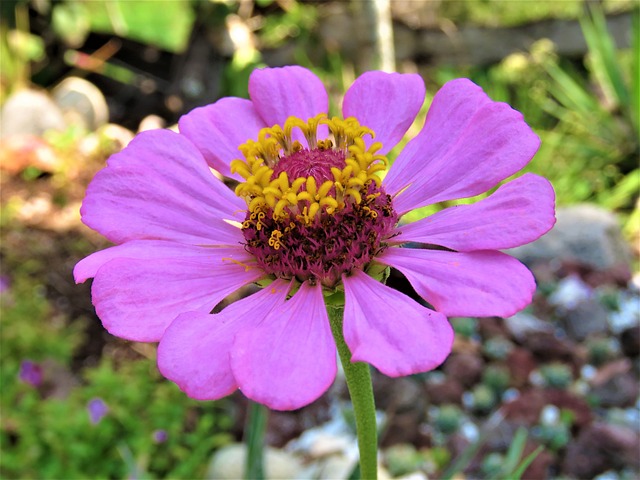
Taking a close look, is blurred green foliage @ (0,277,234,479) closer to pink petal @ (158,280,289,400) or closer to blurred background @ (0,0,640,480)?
blurred background @ (0,0,640,480)

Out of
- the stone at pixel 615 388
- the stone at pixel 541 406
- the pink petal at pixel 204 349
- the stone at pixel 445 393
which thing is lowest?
the stone at pixel 445 393

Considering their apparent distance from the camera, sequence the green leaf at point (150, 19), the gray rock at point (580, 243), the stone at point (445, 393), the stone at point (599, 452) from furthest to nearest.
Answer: the green leaf at point (150, 19), the gray rock at point (580, 243), the stone at point (445, 393), the stone at point (599, 452)

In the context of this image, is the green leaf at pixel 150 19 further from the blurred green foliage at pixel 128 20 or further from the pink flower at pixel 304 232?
the pink flower at pixel 304 232

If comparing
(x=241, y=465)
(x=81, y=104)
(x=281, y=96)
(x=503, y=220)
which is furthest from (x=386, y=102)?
(x=81, y=104)

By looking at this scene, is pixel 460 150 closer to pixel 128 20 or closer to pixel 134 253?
pixel 134 253

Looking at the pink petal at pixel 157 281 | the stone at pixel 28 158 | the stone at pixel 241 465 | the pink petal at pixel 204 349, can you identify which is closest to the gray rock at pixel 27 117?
the stone at pixel 28 158

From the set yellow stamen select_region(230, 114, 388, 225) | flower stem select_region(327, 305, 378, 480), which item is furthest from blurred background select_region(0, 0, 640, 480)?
yellow stamen select_region(230, 114, 388, 225)
